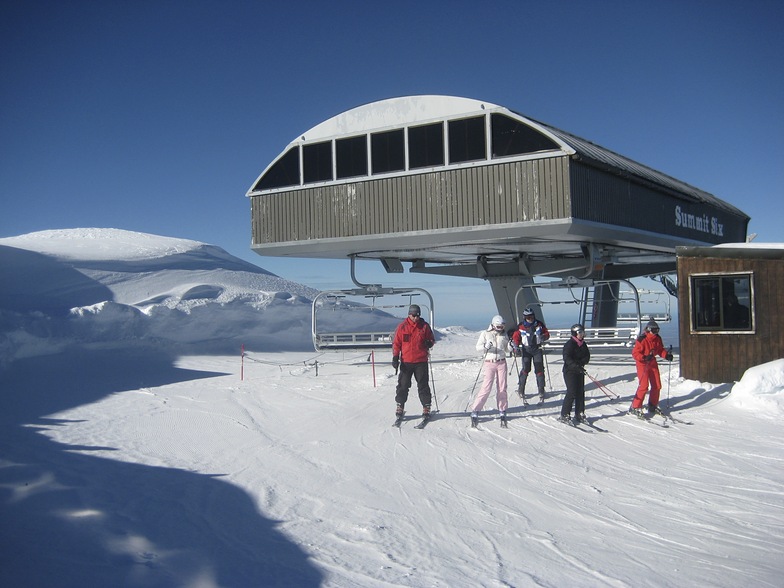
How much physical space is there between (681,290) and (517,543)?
8.86 meters

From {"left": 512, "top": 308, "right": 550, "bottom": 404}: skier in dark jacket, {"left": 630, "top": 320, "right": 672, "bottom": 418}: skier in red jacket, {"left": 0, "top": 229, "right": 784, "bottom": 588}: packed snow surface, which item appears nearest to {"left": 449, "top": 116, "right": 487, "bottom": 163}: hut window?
{"left": 512, "top": 308, "right": 550, "bottom": 404}: skier in dark jacket

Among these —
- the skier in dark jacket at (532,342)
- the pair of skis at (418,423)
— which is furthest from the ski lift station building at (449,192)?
the pair of skis at (418,423)

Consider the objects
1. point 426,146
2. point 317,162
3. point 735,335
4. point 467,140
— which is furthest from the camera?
point 317,162

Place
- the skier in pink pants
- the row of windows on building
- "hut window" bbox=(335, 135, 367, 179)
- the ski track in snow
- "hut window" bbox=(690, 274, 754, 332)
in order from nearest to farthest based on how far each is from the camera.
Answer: the ski track in snow
the skier in pink pants
"hut window" bbox=(690, 274, 754, 332)
the row of windows on building
"hut window" bbox=(335, 135, 367, 179)

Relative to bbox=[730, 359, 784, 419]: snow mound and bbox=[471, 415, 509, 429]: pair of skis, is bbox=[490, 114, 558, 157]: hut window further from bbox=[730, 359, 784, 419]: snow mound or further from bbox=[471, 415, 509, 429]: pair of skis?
bbox=[471, 415, 509, 429]: pair of skis

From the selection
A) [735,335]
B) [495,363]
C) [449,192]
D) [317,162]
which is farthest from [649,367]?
[317,162]

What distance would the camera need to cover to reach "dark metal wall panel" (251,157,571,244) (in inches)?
534

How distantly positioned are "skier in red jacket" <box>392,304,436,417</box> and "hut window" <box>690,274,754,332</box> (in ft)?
18.8

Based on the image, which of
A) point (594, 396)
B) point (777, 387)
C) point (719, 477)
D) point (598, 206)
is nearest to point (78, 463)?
point (719, 477)

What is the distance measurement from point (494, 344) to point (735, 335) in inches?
210

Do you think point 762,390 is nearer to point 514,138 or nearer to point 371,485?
point 514,138

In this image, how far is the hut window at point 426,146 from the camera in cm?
1468

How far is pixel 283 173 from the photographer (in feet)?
55.6

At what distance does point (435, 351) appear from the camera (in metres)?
25.0
